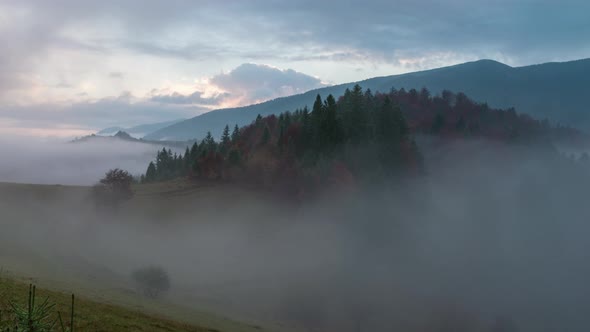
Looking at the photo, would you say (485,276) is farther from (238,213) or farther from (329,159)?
(238,213)

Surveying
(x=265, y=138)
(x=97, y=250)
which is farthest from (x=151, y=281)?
(x=265, y=138)

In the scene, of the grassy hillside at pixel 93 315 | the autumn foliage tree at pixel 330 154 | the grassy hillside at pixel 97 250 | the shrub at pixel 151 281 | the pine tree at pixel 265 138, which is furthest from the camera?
the pine tree at pixel 265 138

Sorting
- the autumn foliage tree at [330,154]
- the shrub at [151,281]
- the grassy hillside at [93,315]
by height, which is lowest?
the shrub at [151,281]

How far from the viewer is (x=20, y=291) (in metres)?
32.7

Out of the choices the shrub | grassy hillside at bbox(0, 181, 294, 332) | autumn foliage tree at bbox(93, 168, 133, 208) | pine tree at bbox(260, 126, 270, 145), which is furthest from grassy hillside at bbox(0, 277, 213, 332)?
pine tree at bbox(260, 126, 270, 145)

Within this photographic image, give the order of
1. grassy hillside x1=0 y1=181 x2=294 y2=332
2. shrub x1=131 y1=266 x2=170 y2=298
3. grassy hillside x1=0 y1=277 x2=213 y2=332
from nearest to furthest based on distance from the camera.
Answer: grassy hillside x1=0 y1=277 x2=213 y2=332, grassy hillside x1=0 y1=181 x2=294 y2=332, shrub x1=131 y1=266 x2=170 y2=298

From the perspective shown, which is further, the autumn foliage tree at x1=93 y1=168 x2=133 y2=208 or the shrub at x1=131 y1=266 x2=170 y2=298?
the autumn foliage tree at x1=93 y1=168 x2=133 y2=208

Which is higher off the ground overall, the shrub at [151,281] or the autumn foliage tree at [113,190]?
the autumn foliage tree at [113,190]

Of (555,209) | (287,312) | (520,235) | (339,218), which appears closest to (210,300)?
(287,312)

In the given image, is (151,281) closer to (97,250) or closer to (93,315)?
(97,250)

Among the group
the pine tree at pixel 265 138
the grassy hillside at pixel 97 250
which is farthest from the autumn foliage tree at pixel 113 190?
the pine tree at pixel 265 138

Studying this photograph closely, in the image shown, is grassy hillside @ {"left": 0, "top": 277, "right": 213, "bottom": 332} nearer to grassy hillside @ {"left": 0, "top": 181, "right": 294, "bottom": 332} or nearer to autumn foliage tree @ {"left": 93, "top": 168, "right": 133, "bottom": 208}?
grassy hillside @ {"left": 0, "top": 181, "right": 294, "bottom": 332}

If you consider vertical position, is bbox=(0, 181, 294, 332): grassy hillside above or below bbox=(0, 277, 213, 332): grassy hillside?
below

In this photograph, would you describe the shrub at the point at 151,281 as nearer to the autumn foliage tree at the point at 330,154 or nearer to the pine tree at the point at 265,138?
the autumn foliage tree at the point at 330,154
